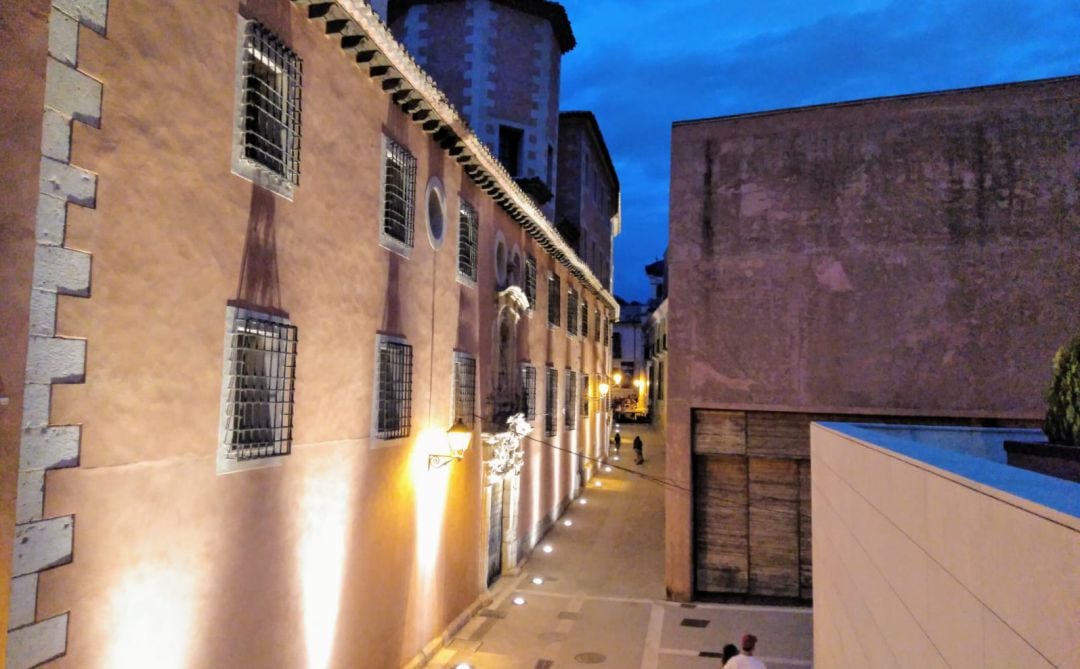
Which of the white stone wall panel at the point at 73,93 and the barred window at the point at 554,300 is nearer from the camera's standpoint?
the white stone wall panel at the point at 73,93

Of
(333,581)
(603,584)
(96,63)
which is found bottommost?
(603,584)

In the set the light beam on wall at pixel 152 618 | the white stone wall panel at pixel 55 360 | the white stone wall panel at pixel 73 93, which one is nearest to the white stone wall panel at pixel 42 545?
the light beam on wall at pixel 152 618

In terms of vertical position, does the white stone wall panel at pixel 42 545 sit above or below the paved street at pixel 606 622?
above

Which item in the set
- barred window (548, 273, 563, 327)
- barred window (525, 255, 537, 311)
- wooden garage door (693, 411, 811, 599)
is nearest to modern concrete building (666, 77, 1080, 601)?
wooden garage door (693, 411, 811, 599)

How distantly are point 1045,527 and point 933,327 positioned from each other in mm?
13547

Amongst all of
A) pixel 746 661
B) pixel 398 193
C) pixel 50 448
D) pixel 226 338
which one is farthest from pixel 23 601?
pixel 398 193

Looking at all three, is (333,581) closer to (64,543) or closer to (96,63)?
(64,543)

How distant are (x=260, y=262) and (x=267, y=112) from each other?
5.32 ft

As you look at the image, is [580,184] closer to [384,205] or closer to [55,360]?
[384,205]

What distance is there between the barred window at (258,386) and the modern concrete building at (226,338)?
3cm

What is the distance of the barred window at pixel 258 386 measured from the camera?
7477mm

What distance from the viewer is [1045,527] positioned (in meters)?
2.48

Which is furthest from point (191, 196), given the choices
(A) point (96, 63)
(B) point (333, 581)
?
(B) point (333, 581)

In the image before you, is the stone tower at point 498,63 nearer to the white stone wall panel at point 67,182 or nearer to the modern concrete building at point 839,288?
the modern concrete building at point 839,288
